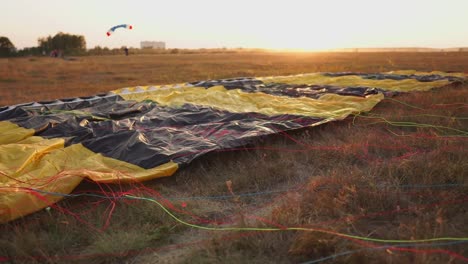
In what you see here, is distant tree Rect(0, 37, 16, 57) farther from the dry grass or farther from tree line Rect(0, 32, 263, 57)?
the dry grass

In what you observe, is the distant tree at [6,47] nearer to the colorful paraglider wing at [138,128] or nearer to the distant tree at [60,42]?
the distant tree at [60,42]

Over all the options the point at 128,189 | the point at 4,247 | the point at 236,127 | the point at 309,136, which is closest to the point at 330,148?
the point at 309,136

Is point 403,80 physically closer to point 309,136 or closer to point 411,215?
point 309,136

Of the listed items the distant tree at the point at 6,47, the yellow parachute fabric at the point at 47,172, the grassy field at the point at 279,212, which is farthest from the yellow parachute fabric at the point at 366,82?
the distant tree at the point at 6,47

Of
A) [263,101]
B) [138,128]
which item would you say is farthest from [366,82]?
[138,128]

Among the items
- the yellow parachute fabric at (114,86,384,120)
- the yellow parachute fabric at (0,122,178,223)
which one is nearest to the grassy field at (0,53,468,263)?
the yellow parachute fabric at (0,122,178,223)

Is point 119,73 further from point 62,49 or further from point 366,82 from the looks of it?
point 62,49
